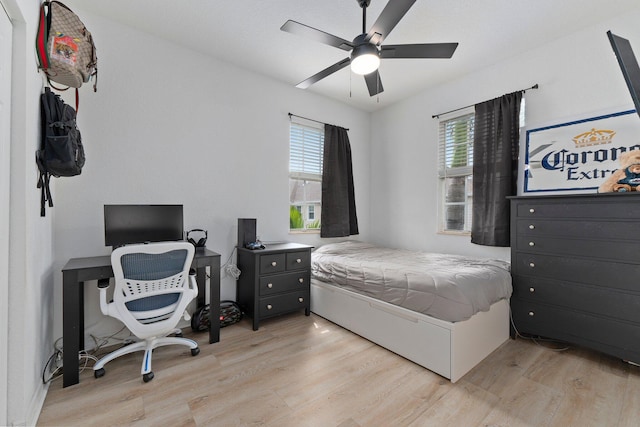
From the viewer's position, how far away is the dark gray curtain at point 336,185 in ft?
12.2

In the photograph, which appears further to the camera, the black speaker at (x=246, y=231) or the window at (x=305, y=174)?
the window at (x=305, y=174)

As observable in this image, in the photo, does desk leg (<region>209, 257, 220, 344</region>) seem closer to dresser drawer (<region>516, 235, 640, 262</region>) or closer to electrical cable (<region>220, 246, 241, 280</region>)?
electrical cable (<region>220, 246, 241, 280</region>)

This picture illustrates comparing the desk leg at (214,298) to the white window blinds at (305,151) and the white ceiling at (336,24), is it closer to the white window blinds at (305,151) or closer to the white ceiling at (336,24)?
the white window blinds at (305,151)

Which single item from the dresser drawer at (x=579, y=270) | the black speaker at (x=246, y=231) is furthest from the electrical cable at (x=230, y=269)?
the dresser drawer at (x=579, y=270)

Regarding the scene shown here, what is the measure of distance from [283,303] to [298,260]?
46 cm

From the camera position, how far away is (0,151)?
121cm

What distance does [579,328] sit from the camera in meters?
2.05

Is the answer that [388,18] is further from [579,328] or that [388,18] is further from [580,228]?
[579,328]

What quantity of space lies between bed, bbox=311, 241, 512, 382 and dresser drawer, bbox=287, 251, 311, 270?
220 millimetres

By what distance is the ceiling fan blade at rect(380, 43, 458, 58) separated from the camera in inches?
72.5

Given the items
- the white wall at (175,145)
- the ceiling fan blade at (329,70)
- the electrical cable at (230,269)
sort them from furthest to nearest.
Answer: the electrical cable at (230,269) < the white wall at (175,145) < the ceiling fan blade at (329,70)

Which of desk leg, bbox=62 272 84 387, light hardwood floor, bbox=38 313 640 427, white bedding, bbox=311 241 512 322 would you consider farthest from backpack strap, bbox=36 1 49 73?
white bedding, bbox=311 241 512 322

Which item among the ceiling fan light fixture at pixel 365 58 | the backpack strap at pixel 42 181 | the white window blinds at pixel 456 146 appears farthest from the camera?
the white window blinds at pixel 456 146

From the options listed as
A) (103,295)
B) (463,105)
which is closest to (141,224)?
(103,295)
